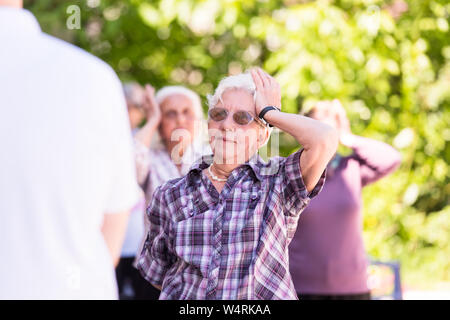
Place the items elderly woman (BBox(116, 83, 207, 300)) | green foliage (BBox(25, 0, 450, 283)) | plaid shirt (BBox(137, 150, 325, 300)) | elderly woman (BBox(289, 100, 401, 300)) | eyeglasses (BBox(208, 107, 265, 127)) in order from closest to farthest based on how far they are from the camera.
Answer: plaid shirt (BBox(137, 150, 325, 300)) < eyeglasses (BBox(208, 107, 265, 127)) < elderly woman (BBox(289, 100, 401, 300)) < elderly woman (BBox(116, 83, 207, 300)) < green foliage (BBox(25, 0, 450, 283))

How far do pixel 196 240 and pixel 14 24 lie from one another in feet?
2.51

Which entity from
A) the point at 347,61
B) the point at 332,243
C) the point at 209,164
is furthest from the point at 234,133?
the point at 347,61

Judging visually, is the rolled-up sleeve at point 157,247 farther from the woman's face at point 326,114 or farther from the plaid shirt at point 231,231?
the woman's face at point 326,114

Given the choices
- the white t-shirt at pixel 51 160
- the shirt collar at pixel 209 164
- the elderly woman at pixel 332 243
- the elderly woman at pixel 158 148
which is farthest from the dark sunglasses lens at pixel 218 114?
the elderly woman at pixel 332 243

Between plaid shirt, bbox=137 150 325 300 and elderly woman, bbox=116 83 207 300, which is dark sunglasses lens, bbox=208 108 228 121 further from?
elderly woman, bbox=116 83 207 300

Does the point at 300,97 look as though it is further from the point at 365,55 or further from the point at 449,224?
the point at 449,224

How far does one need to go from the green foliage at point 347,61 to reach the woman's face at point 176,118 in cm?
65

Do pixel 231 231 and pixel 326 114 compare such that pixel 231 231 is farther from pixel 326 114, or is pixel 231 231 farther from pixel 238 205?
pixel 326 114

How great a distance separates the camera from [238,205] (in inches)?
79.2

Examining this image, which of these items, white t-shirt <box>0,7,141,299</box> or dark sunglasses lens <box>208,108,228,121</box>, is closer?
white t-shirt <box>0,7,141,299</box>

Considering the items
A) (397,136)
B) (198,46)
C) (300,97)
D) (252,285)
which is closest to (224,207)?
(252,285)

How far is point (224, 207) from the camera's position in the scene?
2016 millimetres

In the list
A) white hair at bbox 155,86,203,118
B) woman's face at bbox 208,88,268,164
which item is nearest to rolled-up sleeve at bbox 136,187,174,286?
woman's face at bbox 208,88,268,164

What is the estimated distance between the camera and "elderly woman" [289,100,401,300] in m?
3.54
